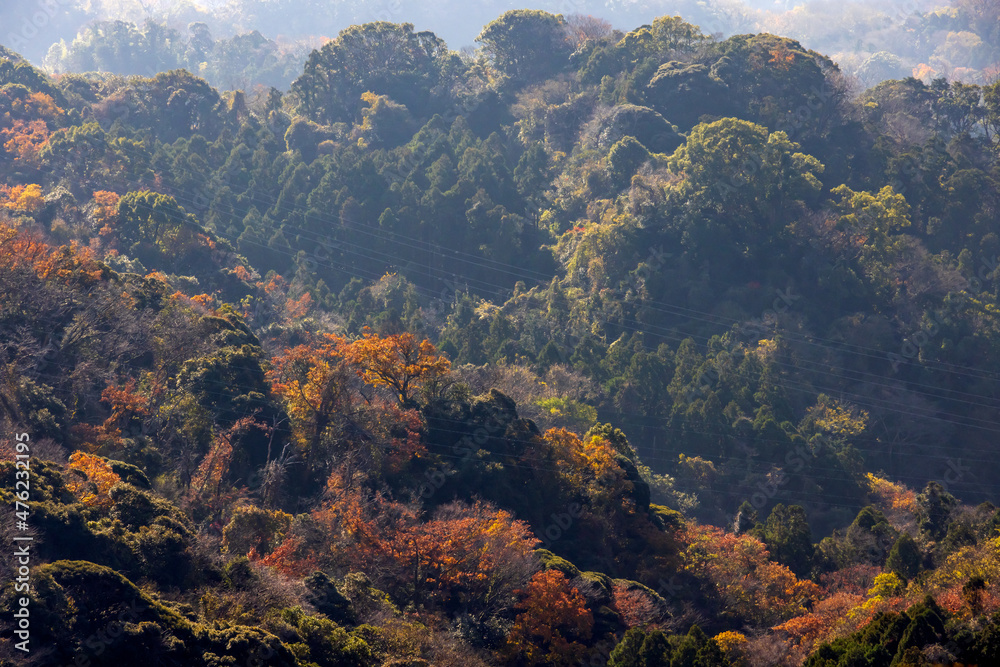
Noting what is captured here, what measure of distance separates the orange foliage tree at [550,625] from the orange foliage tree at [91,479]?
17.9 m

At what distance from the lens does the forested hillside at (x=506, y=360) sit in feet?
112

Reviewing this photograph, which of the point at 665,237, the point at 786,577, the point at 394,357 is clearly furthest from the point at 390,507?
the point at 665,237

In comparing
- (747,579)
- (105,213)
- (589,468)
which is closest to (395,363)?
(589,468)

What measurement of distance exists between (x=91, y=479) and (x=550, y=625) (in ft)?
67.7

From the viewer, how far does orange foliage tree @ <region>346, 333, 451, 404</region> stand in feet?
167

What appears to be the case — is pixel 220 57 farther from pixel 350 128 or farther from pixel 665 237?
pixel 665 237

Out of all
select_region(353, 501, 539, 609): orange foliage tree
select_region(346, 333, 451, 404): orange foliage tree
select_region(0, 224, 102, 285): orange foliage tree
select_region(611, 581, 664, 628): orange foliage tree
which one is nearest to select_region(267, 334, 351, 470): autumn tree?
select_region(346, 333, 451, 404): orange foliage tree

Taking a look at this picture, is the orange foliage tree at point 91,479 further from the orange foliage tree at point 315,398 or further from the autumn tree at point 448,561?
the orange foliage tree at point 315,398

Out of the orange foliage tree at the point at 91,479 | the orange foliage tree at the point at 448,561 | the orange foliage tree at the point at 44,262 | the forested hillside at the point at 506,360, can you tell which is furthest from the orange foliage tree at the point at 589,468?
the orange foliage tree at the point at 44,262

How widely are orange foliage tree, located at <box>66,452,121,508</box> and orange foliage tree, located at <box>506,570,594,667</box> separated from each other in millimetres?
17893

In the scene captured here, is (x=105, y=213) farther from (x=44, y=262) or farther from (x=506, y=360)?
(x=506, y=360)

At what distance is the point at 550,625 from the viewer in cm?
3731

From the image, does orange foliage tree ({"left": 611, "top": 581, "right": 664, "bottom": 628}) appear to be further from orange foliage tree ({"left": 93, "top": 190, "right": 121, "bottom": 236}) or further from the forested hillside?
orange foliage tree ({"left": 93, "top": 190, "right": 121, "bottom": 236})

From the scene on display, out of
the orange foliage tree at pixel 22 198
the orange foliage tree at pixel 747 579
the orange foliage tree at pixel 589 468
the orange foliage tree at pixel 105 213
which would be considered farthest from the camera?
the orange foliage tree at pixel 105 213
